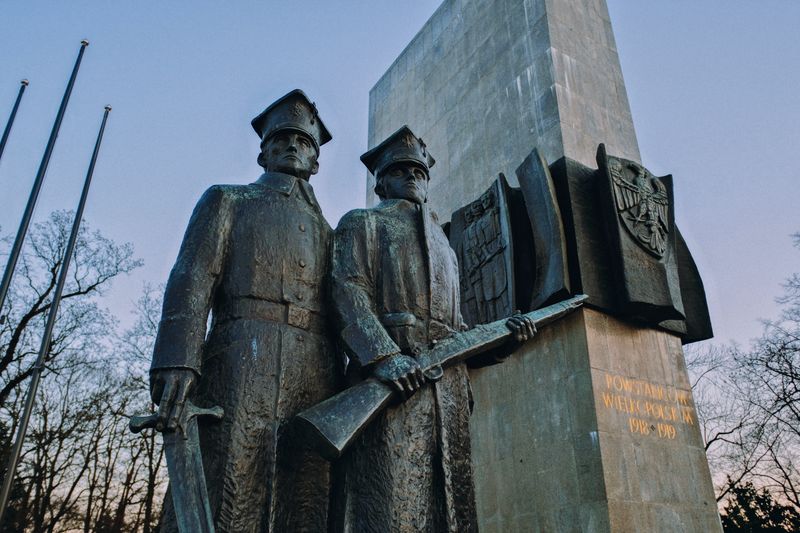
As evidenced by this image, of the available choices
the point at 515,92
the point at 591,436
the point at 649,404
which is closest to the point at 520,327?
the point at 591,436

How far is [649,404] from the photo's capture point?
21.8ft

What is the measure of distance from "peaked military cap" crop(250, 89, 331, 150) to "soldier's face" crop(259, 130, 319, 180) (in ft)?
0.15

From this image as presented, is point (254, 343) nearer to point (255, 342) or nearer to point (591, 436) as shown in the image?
point (255, 342)

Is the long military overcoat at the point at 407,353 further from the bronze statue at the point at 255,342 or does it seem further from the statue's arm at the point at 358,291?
the bronze statue at the point at 255,342

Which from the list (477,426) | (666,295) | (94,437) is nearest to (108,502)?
(94,437)

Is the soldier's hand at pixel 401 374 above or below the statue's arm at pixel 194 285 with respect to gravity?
below

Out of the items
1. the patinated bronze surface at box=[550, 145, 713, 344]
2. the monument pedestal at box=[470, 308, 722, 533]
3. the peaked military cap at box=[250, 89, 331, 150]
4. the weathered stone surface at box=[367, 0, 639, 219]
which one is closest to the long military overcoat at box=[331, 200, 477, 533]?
the peaked military cap at box=[250, 89, 331, 150]

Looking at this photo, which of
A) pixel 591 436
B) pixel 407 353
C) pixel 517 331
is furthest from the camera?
pixel 591 436

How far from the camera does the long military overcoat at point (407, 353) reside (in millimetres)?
3135

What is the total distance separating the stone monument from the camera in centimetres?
608

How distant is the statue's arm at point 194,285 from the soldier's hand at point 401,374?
2.94 ft

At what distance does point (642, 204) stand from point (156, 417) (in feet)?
19.9

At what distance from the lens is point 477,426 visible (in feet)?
23.5

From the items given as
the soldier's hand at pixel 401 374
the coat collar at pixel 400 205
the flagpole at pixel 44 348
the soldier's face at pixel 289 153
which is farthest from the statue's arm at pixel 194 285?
the flagpole at pixel 44 348
